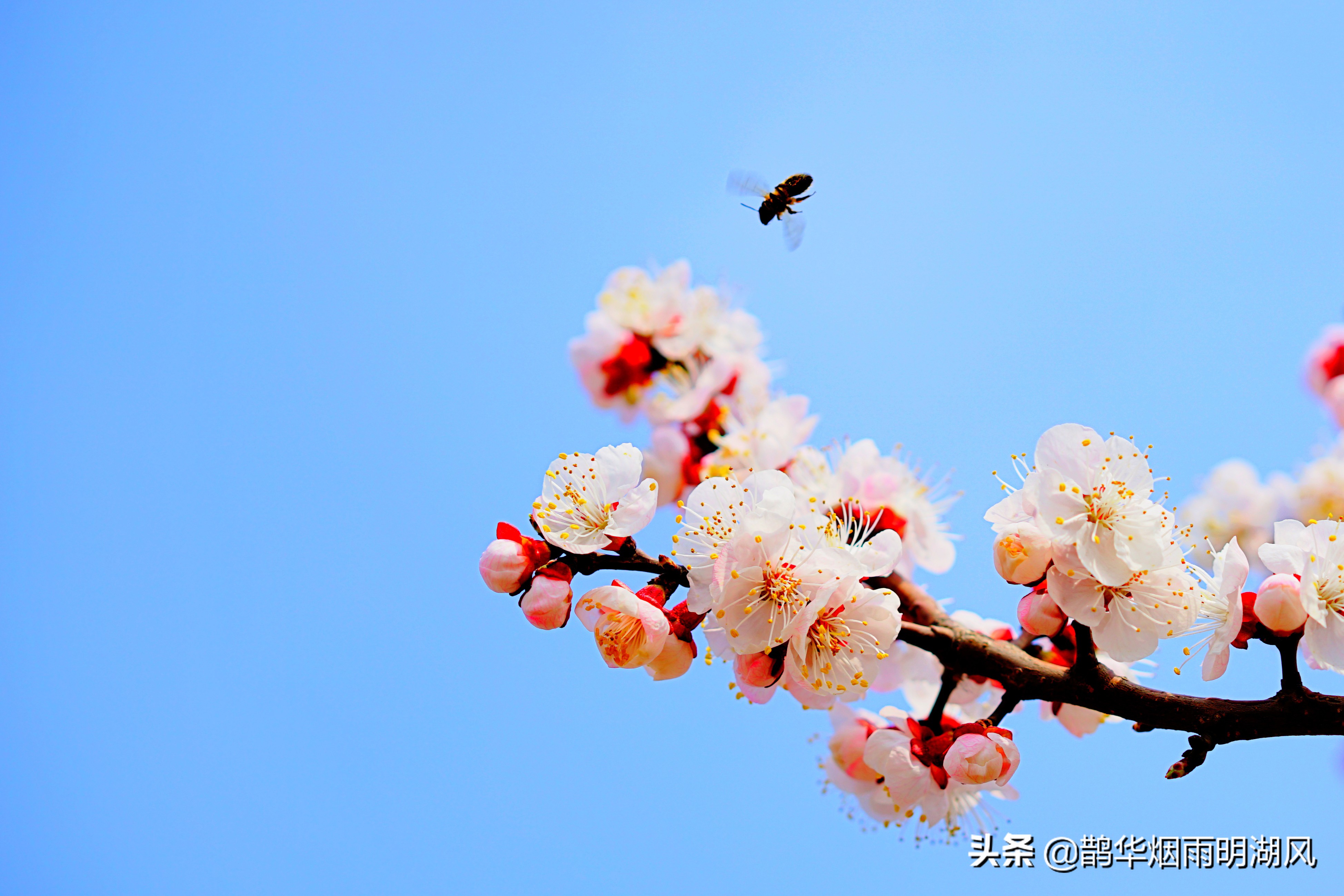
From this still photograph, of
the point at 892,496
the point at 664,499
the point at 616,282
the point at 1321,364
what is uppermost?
the point at 1321,364

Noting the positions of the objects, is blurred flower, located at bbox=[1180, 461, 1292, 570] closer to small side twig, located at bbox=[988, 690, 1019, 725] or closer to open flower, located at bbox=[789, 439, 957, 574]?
open flower, located at bbox=[789, 439, 957, 574]

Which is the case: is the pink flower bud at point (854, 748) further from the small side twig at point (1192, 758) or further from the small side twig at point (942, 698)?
the small side twig at point (1192, 758)

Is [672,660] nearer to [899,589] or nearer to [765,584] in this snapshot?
[765,584]

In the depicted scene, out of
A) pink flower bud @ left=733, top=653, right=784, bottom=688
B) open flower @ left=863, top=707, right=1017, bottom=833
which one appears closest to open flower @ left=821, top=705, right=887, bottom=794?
open flower @ left=863, top=707, right=1017, bottom=833

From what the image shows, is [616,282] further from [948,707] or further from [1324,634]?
[1324,634]

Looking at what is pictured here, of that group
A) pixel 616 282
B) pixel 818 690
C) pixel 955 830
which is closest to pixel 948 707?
pixel 955 830

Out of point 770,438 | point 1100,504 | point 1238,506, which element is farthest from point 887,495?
point 1238,506

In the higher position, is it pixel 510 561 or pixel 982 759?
pixel 510 561
